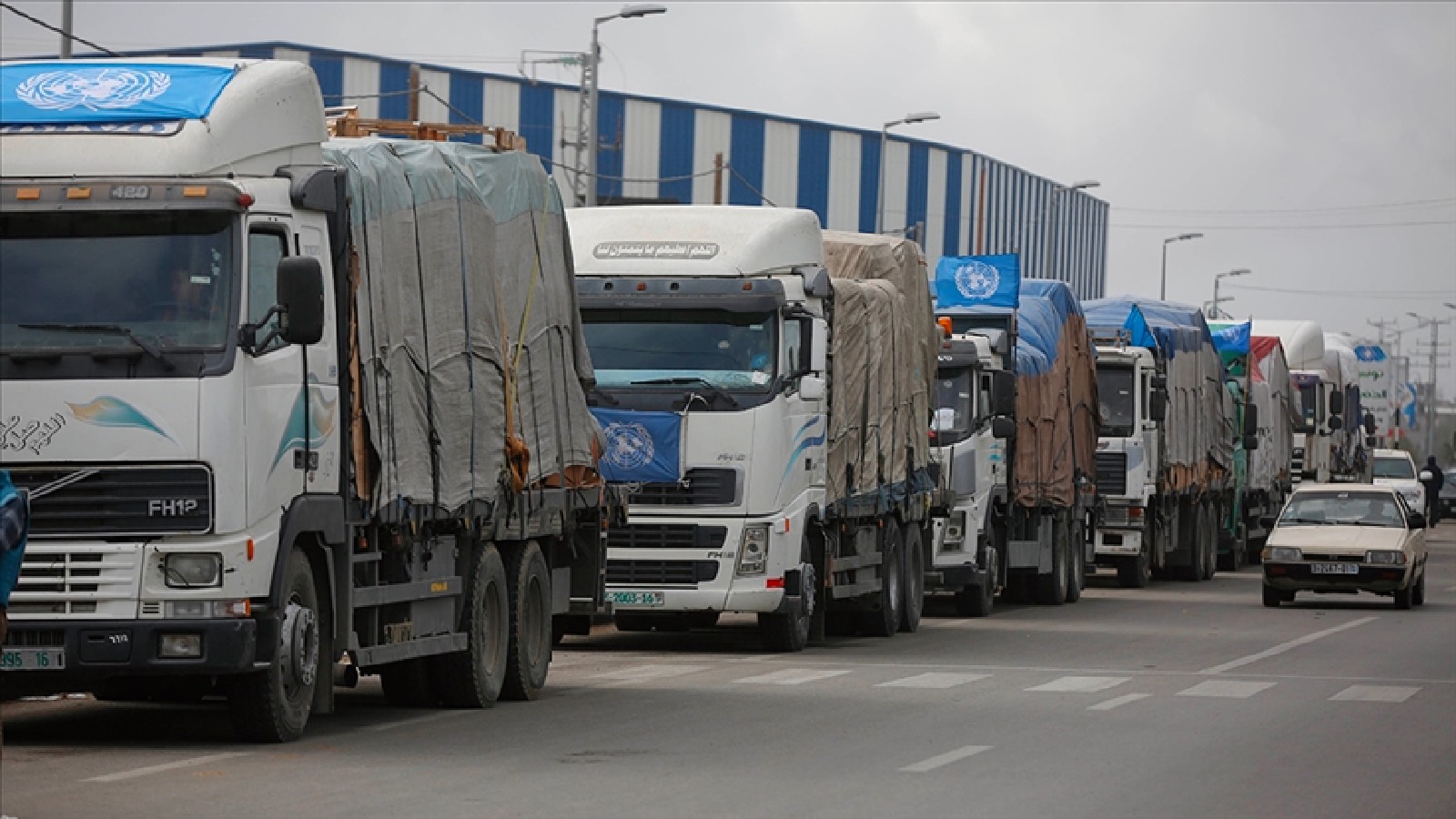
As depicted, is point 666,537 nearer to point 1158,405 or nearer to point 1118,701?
point 1118,701

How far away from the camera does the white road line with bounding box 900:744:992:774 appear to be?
12.5m

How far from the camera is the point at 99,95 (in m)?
12.7

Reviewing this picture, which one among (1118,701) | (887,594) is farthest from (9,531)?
(887,594)

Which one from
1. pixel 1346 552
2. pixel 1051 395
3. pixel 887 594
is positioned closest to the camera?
pixel 887 594

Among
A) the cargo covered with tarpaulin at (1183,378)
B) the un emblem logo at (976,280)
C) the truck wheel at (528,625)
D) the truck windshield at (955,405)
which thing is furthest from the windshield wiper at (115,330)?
the cargo covered with tarpaulin at (1183,378)

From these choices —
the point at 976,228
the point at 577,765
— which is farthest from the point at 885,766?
the point at 976,228

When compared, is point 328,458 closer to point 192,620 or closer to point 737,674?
point 192,620

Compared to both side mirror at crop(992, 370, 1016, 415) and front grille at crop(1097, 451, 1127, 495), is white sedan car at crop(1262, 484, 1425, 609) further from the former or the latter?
side mirror at crop(992, 370, 1016, 415)

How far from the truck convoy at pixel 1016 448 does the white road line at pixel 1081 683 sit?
754 centimetres

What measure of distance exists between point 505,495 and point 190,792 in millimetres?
5143

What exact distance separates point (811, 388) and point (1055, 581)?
11.7 m

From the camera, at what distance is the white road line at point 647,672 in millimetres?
18719

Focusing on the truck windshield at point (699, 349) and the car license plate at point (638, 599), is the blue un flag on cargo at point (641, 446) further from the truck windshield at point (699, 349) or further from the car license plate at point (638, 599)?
the car license plate at point (638, 599)

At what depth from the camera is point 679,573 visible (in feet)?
66.4
